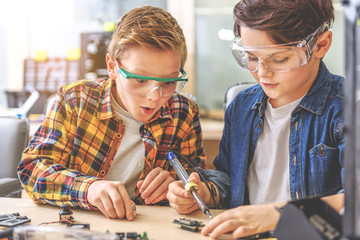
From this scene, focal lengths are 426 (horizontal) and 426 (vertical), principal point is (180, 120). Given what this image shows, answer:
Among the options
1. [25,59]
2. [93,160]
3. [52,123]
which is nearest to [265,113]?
[93,160]

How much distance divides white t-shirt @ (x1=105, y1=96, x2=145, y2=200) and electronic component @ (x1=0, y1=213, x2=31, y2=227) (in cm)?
39

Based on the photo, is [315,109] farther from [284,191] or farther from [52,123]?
[52,123]

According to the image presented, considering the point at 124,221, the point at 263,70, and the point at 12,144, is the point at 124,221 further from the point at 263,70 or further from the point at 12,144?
the point at 12,144

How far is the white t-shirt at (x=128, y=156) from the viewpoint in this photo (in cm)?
141

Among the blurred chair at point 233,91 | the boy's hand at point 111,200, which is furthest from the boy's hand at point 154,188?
the blurred chair at point 233,91

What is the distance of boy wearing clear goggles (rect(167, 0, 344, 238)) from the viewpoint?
45.9 inches

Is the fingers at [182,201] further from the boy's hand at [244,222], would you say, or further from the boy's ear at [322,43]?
the boy's ear at [322,43]

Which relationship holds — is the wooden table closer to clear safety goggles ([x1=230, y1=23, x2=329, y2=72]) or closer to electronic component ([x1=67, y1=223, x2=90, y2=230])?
electronic component ([x1=67, y1=223, x2=90, y2=230])

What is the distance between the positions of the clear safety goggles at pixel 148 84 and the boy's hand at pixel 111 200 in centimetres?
28

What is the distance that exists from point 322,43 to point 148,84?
0.51 meters

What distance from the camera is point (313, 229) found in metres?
0.72

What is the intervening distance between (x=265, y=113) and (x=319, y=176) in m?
0.28

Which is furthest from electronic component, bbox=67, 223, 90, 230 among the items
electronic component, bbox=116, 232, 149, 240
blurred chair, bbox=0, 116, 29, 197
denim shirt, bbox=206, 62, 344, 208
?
blurred chair, bbox=0, 116, 29, 197

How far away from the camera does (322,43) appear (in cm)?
122
